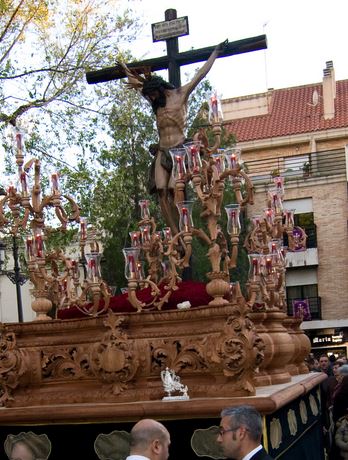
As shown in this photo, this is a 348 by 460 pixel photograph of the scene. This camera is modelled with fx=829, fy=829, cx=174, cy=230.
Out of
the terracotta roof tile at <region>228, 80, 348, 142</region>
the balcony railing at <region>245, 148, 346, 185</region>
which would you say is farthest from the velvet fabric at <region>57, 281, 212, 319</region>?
the terracotta roof tile at <region>228, 80, 348, 142</region>

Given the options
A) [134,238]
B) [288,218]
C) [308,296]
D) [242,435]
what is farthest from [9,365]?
[308,296]

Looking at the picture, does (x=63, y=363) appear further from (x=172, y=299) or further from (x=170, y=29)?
(x=170, y=29)

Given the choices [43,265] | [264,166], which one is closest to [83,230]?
[43,265]

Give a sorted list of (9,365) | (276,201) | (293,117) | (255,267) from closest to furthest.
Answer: (9,365) → (255,267) → (276,201) → (293,117)

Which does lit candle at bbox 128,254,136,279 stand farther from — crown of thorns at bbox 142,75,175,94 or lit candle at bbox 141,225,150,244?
lit candle at bbox 141,225,150,244

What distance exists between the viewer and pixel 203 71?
733cm

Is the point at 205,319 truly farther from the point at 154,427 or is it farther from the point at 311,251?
the point at 311,251

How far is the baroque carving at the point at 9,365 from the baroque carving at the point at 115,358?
0.53 meters

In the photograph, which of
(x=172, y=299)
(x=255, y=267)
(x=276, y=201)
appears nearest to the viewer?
(x=172, y=299)

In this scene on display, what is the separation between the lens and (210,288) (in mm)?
5742

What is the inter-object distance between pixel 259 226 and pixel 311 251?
23.7m

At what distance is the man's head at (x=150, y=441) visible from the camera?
149 inches

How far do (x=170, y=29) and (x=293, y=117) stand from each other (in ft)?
99.0

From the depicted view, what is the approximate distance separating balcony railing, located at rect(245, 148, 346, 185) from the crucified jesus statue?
73.4 ft
